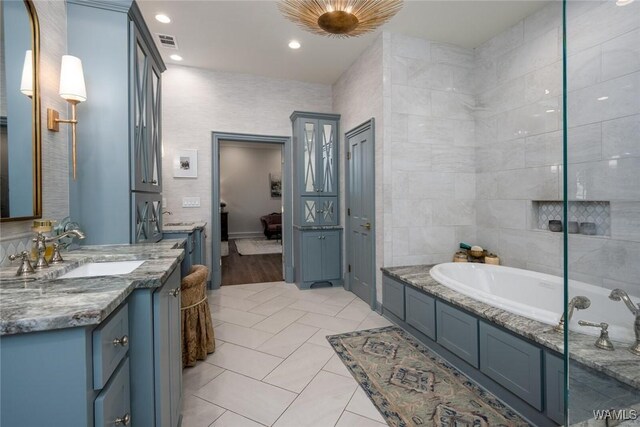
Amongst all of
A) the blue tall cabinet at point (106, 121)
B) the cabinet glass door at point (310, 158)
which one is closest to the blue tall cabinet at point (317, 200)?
the cabinet glass door at point (310, 158)

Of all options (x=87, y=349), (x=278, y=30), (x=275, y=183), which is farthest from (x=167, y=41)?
(x=275, y=183)

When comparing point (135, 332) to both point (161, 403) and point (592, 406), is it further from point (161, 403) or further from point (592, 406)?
point (592, 406)

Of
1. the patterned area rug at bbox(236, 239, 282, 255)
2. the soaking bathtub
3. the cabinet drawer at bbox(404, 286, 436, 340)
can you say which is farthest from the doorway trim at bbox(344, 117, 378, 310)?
the patterned area rug at bbox(236, 239, 282, 255)

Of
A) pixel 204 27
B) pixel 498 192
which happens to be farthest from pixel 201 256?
pixel 498 192

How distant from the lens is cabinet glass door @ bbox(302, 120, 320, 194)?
4.11 m

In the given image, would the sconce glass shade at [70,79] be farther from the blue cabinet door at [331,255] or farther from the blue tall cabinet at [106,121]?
the blue cabinet door at [331,255]

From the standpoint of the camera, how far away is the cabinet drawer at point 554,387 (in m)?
1.43

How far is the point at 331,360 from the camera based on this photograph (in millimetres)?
2242

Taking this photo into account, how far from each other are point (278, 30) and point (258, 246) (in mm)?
5361

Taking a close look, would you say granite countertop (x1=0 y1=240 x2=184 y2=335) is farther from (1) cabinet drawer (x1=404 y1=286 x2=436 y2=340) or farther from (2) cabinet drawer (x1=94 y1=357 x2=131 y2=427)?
(1) cabinet drawer (x1=404 y1=286 x2=436 y2=340)

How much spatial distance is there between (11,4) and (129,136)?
0.73 metres

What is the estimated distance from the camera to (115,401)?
90cm

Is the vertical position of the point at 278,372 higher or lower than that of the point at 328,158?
lower

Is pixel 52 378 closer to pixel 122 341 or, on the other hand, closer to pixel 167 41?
pixel 122 341
